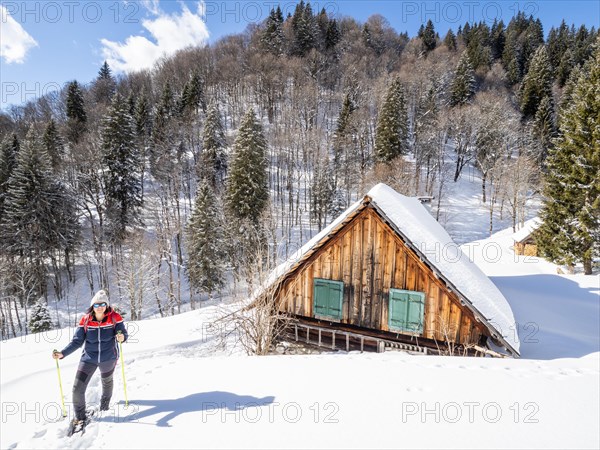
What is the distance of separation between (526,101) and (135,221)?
61.4 m

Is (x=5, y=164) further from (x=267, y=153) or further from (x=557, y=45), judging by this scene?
(x=557, y=45)

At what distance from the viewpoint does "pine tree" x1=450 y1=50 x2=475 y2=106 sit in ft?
171

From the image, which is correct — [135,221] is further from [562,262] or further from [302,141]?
[562,262]

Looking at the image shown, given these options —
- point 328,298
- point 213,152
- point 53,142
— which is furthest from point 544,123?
point 53,142

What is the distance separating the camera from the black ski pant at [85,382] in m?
5.48

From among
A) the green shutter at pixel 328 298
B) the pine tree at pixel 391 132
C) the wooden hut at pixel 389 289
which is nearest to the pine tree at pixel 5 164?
the wooden hut at pixel 389 289

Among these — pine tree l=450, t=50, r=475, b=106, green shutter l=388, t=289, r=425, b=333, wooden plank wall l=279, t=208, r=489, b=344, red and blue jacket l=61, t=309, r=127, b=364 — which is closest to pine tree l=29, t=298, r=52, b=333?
wooden plank wall l=279, t=208, r=489, b=344

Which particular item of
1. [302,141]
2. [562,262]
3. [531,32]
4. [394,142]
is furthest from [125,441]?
[531,32]

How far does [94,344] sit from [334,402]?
4478 millimetres

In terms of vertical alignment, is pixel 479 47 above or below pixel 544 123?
above

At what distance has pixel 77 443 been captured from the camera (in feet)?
16.6

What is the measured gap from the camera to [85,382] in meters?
5.58

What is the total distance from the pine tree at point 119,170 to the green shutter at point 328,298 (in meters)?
30.6

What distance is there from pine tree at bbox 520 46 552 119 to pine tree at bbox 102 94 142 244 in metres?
59.8
